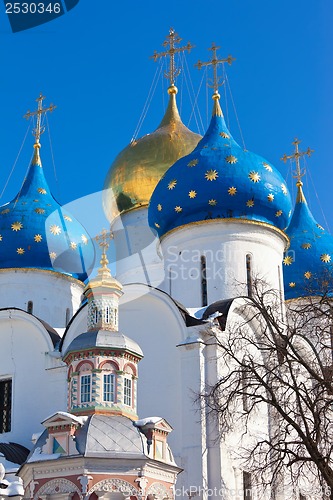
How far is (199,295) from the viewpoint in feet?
54.8

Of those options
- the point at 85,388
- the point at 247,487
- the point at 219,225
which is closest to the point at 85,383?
the point at 85,388

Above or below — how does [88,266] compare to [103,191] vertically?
below

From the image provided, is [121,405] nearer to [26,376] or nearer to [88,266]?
[26,376]

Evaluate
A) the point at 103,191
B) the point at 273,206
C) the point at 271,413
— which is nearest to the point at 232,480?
the point at 271,413

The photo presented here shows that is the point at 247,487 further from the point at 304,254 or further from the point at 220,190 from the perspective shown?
the point at 304,254

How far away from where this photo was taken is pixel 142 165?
21.1 metres

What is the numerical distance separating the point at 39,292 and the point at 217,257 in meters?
4.25

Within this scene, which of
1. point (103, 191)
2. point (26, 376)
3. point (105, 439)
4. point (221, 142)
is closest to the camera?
point (105, 439)

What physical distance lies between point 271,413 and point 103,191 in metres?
8.71

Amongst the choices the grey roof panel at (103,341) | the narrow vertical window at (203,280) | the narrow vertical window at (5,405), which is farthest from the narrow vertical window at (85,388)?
the narrow vertical window at (203,280)

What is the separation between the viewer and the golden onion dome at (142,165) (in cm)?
2091

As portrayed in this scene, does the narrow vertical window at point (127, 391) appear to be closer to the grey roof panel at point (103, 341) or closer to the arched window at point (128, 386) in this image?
the arched window at point (128, 386)

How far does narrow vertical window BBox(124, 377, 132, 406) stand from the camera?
11.5 meters

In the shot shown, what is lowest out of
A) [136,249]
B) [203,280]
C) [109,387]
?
[109,387]
